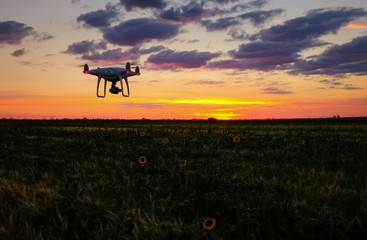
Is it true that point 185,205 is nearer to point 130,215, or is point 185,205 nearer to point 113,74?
point 130,215

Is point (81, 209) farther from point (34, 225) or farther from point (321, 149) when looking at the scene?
point (321, 149)

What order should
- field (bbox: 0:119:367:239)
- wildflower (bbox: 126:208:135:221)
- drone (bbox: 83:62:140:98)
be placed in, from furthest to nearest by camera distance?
drone (bbox: 83:62:140:98) < wildflower (bbox: 126:208:135:221) < field (bbox: 0:119:367:239)

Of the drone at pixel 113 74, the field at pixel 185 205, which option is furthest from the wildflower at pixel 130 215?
the drone at pixel 113 74

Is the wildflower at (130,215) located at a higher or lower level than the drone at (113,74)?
lower

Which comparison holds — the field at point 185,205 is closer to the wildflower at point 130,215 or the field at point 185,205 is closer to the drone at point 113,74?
the wildflower at point 130,215

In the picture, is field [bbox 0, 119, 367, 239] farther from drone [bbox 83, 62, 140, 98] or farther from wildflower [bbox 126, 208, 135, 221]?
drone [bbox 83, 62, 140, 98]

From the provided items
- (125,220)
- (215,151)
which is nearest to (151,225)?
(125,220)

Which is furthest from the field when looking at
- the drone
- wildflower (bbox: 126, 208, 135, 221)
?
the drone

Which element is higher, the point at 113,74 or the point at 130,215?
the point at 113,74

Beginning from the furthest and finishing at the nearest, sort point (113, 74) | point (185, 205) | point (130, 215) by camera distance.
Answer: point (113, 74) → point (185, 205) → point (130, 215)

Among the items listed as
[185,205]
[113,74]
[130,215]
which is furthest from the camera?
[113,74]

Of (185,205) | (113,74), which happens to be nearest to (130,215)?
(185,205)
